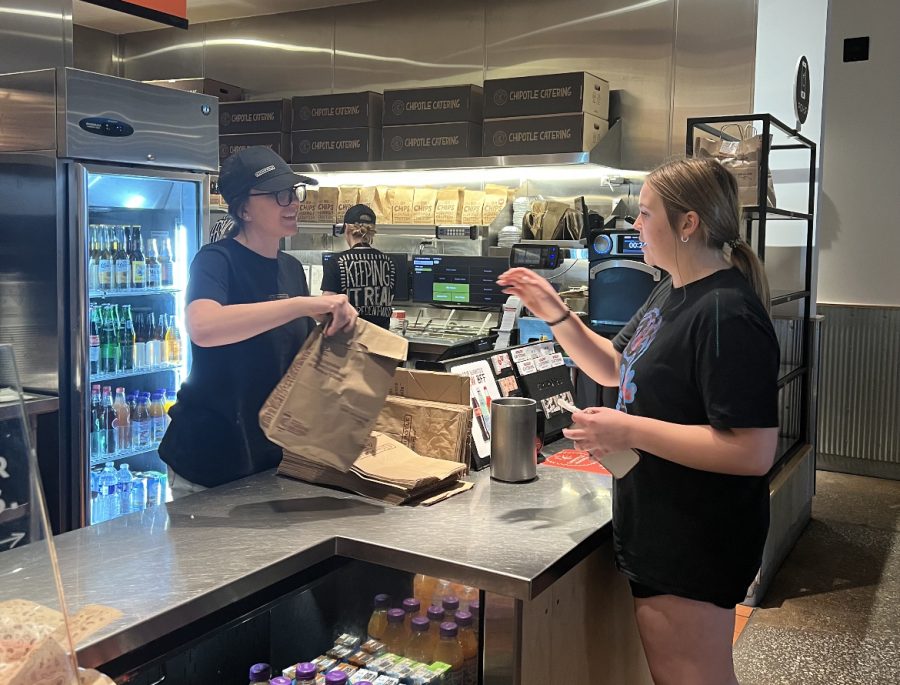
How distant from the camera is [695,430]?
1.72m

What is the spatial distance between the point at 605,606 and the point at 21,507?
1346mm

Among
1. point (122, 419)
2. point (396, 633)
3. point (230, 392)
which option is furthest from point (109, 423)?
point (396, 633)

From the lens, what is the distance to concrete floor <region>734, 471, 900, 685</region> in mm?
3439

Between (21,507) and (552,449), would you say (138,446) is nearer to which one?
(552,449)

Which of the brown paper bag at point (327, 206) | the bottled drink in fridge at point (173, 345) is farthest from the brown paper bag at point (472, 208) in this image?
the bottled drink in fridge at point (173, 345)

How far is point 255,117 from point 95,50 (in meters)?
2.10

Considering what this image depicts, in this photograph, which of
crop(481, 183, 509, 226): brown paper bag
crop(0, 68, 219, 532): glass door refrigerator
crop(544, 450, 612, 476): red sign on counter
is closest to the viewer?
crop(544, 450, 612, 476): red sign on counter

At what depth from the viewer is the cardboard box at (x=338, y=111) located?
6.29 metres

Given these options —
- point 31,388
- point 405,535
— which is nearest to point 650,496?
point 405,535

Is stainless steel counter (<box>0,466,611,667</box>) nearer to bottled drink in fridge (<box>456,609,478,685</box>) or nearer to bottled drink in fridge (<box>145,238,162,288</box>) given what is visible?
bottled drink in fridge (<box>456,609,478,685</box>)

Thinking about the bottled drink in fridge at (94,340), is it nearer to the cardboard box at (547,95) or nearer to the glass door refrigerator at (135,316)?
the glass door refrigerator at (135,316)

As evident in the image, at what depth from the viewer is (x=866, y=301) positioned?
6.73 metres

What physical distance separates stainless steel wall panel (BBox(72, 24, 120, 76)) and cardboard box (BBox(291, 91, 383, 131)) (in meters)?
2.30

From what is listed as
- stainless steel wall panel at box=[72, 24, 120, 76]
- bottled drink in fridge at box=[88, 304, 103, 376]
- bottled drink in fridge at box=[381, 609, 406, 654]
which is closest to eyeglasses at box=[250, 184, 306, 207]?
bottled drink in fridge at box=[381, 609, 406, 654]
